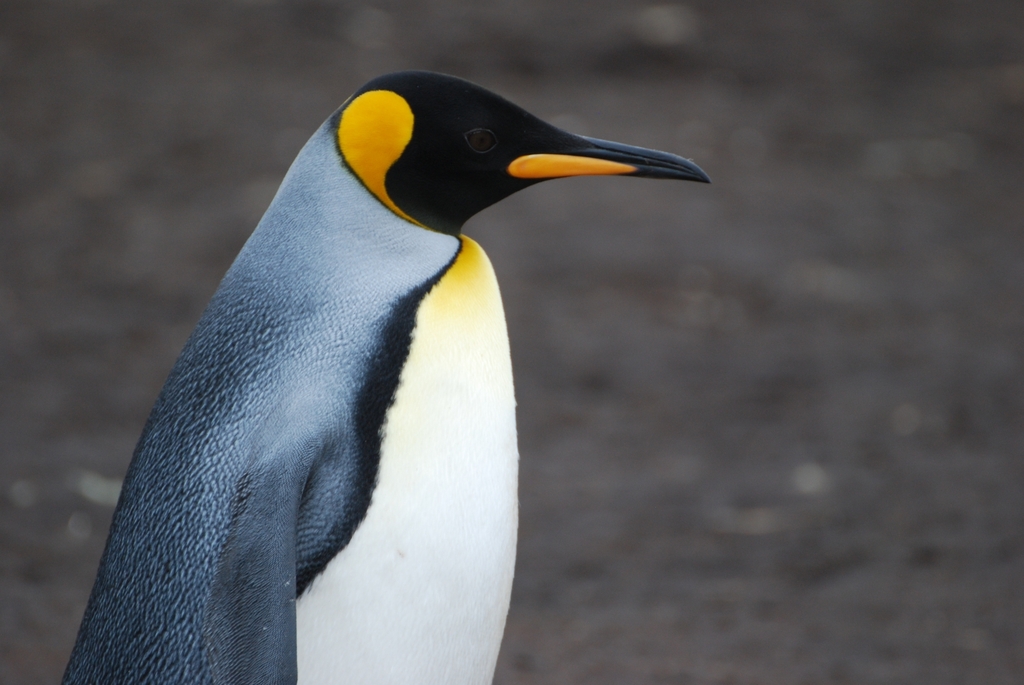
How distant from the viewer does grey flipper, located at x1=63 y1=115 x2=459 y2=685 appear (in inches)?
62.7

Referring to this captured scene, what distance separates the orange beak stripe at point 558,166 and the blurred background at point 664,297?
1.48 metres

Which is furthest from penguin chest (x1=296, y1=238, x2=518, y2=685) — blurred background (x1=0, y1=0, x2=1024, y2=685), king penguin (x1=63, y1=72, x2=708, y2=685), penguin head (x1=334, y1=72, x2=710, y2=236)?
blurred background (x1=0, y1=0, x2=1024, y2=685)

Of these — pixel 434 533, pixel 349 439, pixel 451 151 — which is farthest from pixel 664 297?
pixel 349 439

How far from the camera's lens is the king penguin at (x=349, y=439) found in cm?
165

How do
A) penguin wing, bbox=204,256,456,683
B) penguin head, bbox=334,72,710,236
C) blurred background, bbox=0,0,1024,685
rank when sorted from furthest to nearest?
blurred background, bbox=0,0,1024,685, penguin head, bbox=334,72,710,236, penguin wing, bbox=204,256,456,683

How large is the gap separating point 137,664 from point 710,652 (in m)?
1.88

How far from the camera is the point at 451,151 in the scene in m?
1.94

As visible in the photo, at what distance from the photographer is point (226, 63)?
7.17 m

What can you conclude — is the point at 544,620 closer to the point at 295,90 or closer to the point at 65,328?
the point at 65,328

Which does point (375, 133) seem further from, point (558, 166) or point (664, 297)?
point (664, 297)

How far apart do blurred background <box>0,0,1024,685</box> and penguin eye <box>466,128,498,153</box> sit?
154 cm

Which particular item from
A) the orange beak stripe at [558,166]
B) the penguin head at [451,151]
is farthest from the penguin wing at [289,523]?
the orange beak stripe at [558,166]

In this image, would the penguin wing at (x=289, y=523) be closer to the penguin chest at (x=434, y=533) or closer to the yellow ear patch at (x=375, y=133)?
the penguin chest at (x=434, y=533)

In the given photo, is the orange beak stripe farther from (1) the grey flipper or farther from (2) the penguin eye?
(1) the grey flipper
